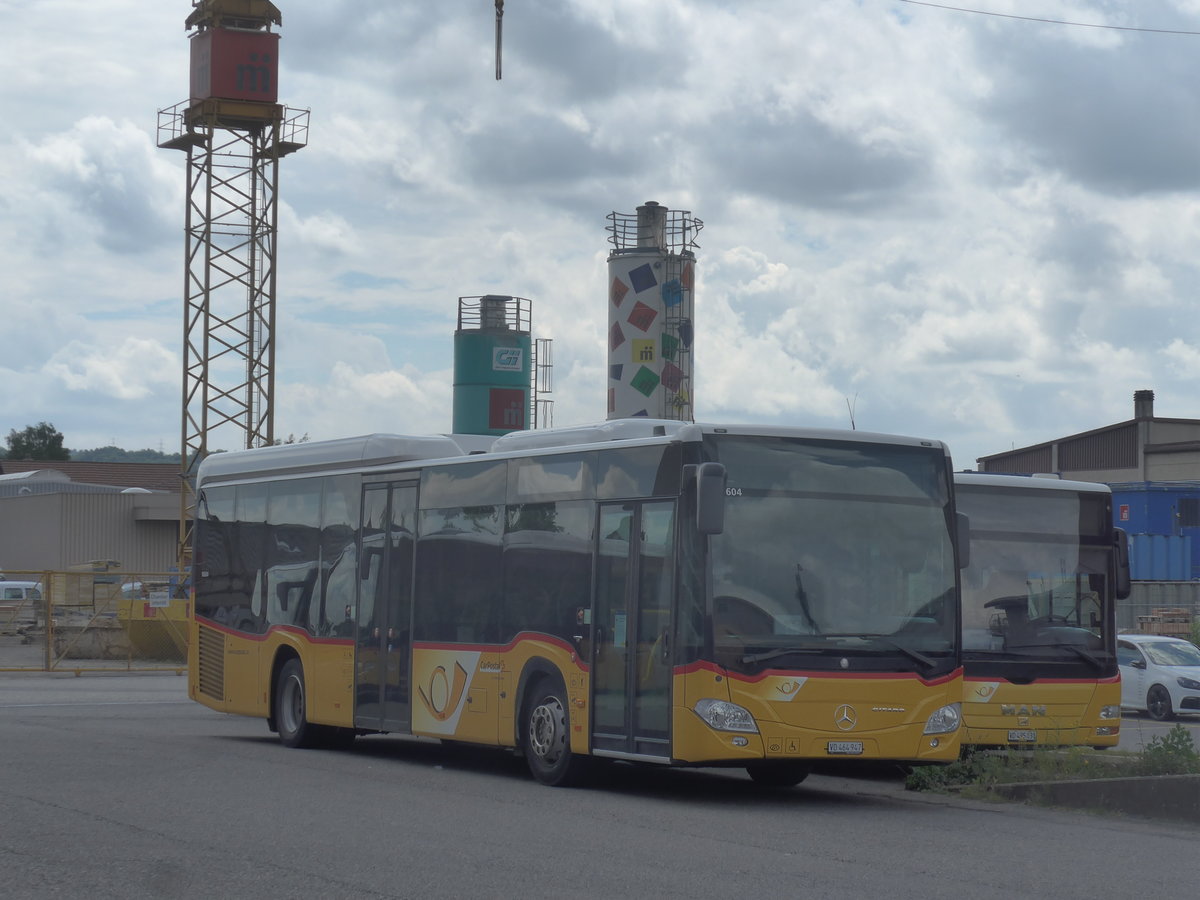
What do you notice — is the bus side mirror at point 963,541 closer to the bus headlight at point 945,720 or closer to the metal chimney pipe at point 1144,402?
the bus headlight at point 945,720

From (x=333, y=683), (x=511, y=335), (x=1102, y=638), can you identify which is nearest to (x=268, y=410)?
(x=511, y=335)

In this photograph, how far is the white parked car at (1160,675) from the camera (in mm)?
27141

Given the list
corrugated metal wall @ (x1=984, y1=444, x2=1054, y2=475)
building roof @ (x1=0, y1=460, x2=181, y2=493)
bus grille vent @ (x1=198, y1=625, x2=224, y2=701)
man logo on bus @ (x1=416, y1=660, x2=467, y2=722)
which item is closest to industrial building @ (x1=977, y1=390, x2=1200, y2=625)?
corrugated metal wall @ (x1=984, y1=444, x2=1054, y2=475)

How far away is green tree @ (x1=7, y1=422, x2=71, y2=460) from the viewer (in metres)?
166

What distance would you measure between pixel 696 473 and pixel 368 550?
5.77m

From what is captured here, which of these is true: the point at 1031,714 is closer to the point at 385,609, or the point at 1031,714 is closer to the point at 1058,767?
the point at 1058,767

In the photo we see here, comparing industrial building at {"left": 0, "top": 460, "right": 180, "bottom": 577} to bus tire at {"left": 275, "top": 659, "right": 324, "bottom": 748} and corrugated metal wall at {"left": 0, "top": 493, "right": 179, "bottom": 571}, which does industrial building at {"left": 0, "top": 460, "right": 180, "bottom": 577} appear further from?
bus tire at {"left": 275, "top": 659, "right": 324, "bottom": 748}

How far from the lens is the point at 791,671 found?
41.5ft

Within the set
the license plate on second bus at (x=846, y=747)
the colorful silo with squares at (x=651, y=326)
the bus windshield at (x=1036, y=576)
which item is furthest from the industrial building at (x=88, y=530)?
the license plate on second bus at (x=846, y=747)

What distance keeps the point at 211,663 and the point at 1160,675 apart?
51.2ft

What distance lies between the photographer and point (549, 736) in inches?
559

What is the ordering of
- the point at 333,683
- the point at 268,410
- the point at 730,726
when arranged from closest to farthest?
the point at 730,726 < the point at 333,683 < the point at 268,410

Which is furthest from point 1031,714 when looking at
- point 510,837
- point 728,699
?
point 510,837

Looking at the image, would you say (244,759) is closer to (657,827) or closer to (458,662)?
(458,662)
